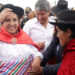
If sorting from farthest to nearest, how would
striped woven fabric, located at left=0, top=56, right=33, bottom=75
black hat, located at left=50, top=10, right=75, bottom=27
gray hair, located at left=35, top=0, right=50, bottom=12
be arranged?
gray hair, located at left=35, top=0, right=50, bottom=12, striped woven fabric, located at left=0, top=56, right=33, bottom=75, black hat, located at left=50, top=10, right=75, bottom=27

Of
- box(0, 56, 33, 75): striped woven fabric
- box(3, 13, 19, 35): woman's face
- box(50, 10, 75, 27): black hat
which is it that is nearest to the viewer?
box(50, 10, 75, 27): black hat

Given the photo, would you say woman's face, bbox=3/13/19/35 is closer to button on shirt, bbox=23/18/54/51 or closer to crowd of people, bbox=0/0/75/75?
crowd of people, bbox=0/0/75/75

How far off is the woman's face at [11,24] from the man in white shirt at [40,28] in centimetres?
41

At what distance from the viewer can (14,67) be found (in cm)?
220

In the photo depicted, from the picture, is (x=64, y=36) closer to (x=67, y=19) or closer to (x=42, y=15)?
(x=67, y=19)

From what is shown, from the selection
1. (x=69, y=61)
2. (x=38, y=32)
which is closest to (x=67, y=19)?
(x=69, y=61)

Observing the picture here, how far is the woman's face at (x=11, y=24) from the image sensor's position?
233 centimetres

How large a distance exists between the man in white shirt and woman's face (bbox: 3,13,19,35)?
41 centimetres

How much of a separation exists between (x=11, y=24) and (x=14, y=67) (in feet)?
1.86

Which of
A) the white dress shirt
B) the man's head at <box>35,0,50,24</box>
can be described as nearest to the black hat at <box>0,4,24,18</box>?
the man's head at <box>35,0,50,24</box>

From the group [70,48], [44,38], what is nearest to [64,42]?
[70,48]

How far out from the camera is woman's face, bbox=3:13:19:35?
233cm

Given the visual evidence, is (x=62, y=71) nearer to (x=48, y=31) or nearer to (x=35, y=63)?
(x=35, y=63)

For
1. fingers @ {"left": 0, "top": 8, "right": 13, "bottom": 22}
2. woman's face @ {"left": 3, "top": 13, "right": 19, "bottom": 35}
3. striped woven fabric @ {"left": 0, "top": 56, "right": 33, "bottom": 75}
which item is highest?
fingers @ {"left": 0, "top": 8, "right": 13, "bottom": 22}
